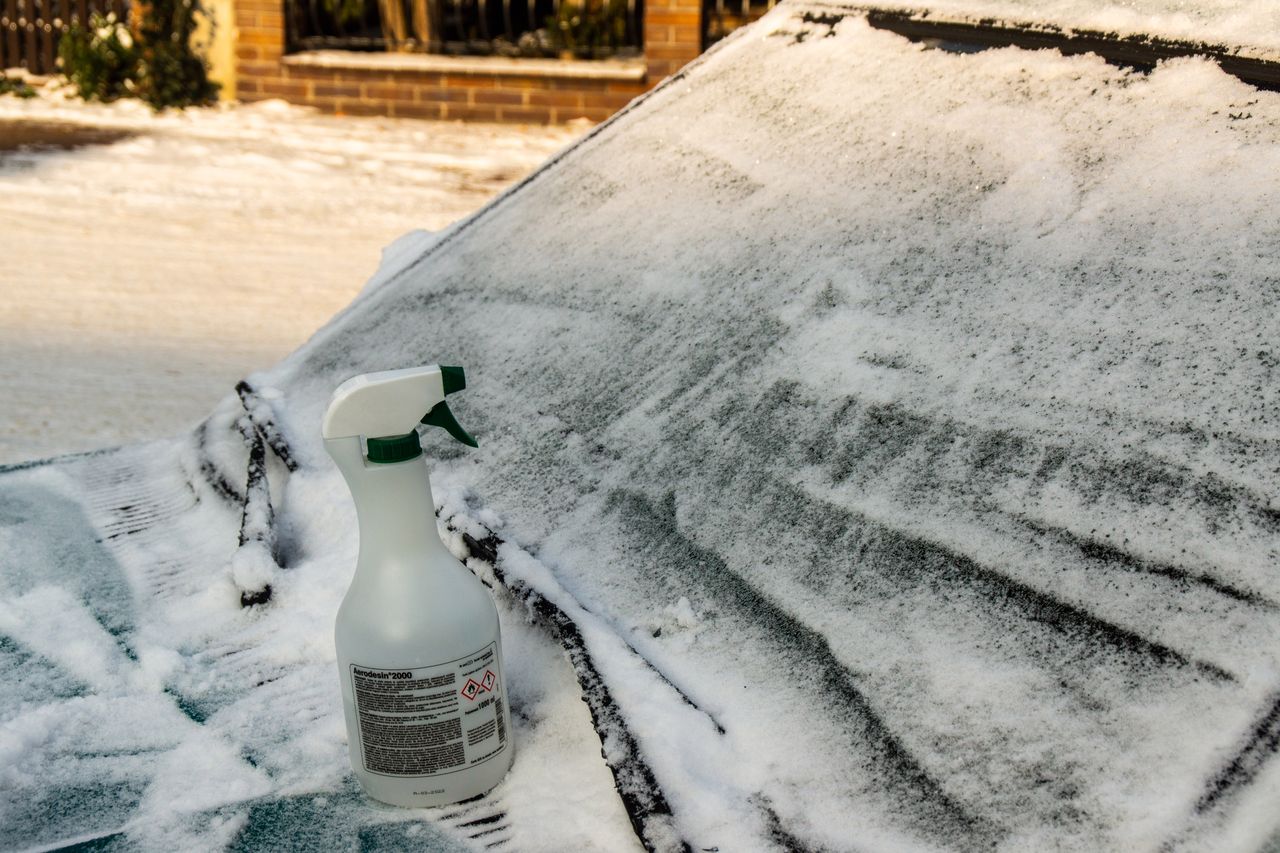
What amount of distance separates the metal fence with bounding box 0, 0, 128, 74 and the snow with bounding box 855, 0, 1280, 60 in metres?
7.47

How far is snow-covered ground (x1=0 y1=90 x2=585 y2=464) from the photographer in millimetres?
2752

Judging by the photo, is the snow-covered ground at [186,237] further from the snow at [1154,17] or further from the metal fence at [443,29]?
the snow at [1154,17]

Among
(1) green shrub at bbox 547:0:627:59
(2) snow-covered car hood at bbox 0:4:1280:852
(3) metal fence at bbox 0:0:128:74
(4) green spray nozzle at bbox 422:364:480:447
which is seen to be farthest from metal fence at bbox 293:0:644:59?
(4) green spray nozzle at bbox 422:364:480:447

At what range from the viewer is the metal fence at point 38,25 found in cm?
760

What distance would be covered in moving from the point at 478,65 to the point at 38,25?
3013 millimetres

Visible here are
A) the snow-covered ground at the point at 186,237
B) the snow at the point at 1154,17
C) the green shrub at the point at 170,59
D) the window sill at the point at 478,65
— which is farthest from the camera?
the green shrub at the point at 170,59

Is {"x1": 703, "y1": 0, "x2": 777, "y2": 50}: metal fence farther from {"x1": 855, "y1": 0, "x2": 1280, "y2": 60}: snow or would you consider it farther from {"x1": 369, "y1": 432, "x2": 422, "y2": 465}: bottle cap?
{"x1": 369, "y1": 432, "x2": 422, "y2": 465}: bottle cap

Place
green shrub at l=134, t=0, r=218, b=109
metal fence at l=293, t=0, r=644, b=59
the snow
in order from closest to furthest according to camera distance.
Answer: the snow, green shrub at l=134, t=0, r=218, b=109, metal fence at l=293, t=0, r=644, b=59

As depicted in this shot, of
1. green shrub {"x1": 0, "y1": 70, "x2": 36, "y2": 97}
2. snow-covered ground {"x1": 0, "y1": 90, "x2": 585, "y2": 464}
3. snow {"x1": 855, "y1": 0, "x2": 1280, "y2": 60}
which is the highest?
snow {"x1": 855, "y1": 0, "x2": 1280, "y2": 60}

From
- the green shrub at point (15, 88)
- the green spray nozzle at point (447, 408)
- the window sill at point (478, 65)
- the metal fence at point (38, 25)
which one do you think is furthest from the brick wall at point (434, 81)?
the green spray nozzle at point (447, 408)

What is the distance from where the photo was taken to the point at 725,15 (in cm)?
761

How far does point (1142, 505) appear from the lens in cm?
88

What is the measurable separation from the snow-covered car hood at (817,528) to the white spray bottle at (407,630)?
0.04 meters

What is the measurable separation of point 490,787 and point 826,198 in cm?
72
